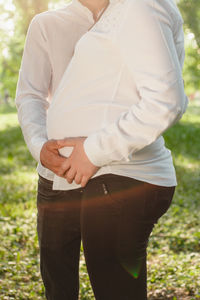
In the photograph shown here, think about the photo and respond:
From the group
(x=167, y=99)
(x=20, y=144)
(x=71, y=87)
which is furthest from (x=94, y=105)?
(x=20, y=144)

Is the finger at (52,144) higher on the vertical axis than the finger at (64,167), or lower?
higher

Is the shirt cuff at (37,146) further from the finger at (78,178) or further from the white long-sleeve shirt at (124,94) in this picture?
the finger at (78,178)

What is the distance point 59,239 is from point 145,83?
2.80ft

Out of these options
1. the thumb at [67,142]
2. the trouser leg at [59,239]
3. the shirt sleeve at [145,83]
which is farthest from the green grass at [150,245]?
the shirt sleeve at [145,83]

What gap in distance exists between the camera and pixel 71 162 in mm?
1825

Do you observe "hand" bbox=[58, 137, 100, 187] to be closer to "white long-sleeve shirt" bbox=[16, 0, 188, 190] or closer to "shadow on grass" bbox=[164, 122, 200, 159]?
"white long-sleeve shirt" bbox=[16, 0, 188, 190]

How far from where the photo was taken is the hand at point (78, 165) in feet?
5.81

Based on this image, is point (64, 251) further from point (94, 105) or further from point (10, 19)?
point (10, 19)

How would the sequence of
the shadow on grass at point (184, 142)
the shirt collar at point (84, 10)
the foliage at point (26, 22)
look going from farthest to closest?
Answer: the foliage at point (26, 22)
the shadow on grass at point (184, 142)
the shirt collar at point (84, 10)

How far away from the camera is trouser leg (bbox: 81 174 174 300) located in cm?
185

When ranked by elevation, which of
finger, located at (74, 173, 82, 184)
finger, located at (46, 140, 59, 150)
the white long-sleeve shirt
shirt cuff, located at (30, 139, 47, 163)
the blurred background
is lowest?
the blurred background

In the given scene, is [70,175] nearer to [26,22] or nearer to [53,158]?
→ [53,158]

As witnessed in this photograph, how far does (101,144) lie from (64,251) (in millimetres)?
719

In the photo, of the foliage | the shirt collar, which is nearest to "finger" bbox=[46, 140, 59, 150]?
the shirt collar
